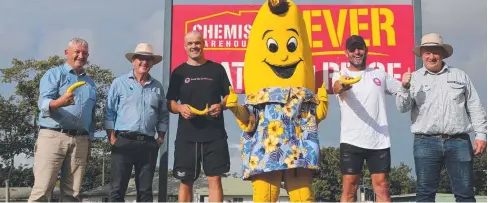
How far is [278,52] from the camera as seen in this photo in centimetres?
492

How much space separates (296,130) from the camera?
4605 millimetres

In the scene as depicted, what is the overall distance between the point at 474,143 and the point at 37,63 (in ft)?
66.7

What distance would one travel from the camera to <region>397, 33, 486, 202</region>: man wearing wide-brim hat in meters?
4.75

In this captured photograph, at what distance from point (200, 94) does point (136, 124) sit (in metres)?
0.68

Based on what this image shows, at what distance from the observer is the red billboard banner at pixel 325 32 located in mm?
6586

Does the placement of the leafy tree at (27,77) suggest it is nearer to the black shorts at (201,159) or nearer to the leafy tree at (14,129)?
the leafy tree at (14,129)

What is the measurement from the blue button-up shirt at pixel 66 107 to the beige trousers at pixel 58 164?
0.33ft

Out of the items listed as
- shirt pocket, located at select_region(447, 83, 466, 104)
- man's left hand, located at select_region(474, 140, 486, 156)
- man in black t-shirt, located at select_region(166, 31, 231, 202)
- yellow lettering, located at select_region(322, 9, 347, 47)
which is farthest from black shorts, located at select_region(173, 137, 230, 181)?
yellow lettering, located at select_region(322, 9, 347, 47)

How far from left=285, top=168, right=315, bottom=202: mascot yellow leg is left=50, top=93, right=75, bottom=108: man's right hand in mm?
1906

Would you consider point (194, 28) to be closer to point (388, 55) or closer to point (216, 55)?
point (216, 55)

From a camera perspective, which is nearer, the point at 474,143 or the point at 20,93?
the point at 474,143

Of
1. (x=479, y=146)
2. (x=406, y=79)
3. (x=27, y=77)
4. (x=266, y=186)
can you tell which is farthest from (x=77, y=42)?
(x=27, y=77)

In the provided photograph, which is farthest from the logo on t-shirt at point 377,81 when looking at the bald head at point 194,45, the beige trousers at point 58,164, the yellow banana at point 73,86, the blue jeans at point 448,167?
the beige trousers at point 58,164

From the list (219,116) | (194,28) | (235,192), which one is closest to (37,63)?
(235,192)
